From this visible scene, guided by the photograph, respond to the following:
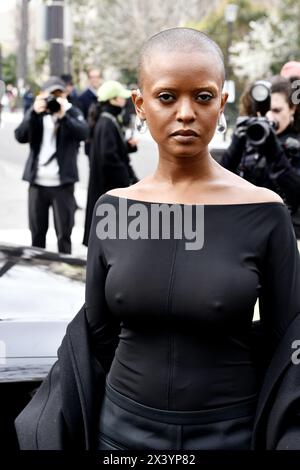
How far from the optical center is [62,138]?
743 cm

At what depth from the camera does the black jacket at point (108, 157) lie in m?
7.85

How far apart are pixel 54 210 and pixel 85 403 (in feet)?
18.0

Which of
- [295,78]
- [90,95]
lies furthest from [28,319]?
[90,95]

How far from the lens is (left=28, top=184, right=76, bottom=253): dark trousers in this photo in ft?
24.2

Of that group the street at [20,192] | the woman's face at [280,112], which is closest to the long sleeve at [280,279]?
the street at [20,192]

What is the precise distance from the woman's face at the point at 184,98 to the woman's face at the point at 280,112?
3.09 metres

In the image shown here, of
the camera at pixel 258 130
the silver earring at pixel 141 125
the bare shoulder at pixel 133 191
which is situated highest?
the silver earring at pixel 141 125

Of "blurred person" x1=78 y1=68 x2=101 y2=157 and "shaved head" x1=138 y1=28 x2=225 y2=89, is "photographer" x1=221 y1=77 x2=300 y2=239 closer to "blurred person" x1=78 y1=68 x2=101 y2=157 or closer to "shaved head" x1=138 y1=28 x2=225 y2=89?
"shaved head" x1=138 y1=28 x2=225 y2=89

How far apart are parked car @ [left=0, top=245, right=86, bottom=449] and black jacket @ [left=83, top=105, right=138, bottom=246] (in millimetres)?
4064

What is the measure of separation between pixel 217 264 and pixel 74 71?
186 feet

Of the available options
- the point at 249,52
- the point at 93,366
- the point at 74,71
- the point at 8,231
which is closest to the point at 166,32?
the point at 93,366

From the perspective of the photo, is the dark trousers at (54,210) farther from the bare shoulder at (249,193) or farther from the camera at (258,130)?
the bare shoulder at (249,193)

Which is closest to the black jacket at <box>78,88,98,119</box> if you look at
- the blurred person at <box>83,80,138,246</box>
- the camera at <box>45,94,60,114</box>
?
the blurred person at <box>83,80,138,246</box>

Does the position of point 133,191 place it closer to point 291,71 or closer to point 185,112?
point 185,112
